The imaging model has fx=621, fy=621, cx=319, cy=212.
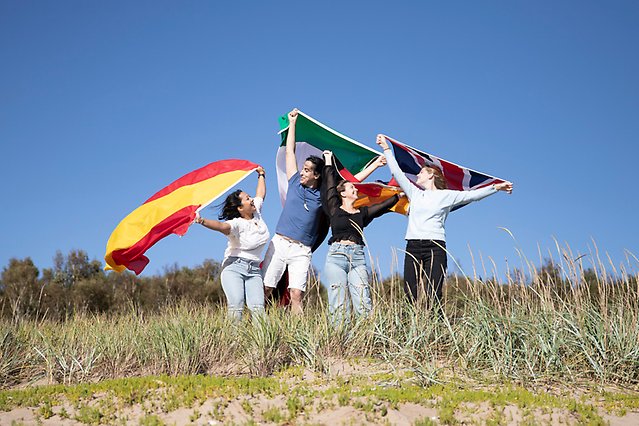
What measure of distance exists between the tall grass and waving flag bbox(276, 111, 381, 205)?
3133 mm

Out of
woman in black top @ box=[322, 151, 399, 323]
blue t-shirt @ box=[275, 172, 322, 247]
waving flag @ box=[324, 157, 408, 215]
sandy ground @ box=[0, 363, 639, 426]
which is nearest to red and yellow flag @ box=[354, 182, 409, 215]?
waving flag @ box=[324, 157, 408, 215]

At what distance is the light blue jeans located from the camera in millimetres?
7984

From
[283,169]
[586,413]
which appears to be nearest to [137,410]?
[586,413]

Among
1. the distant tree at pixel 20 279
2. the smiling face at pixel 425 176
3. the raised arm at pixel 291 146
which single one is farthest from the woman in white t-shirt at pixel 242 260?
the distant tree at pixel 20 279

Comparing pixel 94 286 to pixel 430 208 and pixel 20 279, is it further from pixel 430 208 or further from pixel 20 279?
pixel 430 208

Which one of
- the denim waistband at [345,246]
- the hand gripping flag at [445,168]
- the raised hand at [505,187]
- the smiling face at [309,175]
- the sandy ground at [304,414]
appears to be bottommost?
the sandy ground at [304,414]

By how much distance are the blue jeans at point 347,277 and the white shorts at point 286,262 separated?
51 cm

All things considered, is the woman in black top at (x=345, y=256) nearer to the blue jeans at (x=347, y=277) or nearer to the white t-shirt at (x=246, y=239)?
the blue jeans at (x=347, y=277)

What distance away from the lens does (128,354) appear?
730cm

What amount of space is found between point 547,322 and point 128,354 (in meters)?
4.76

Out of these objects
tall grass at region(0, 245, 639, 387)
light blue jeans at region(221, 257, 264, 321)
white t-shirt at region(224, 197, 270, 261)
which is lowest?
tall grass at region(0, 245, 639, 387)

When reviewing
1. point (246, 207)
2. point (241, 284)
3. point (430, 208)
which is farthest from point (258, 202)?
point (430, 208)

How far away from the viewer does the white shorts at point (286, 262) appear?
26.6ft

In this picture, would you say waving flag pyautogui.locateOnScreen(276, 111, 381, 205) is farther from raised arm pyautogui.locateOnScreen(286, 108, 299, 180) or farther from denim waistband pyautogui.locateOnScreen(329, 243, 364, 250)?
denim waistband pyautogui.locateOnScreen(329, 243, 364, 250)
